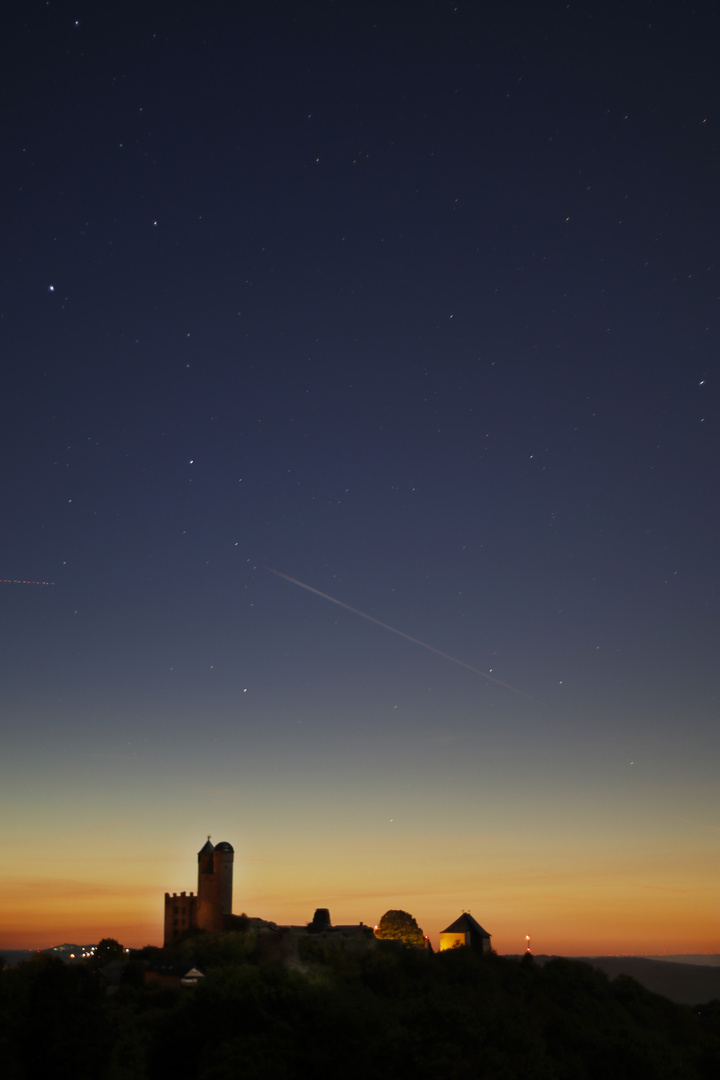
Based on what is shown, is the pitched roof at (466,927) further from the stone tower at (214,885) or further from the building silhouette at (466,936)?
the stone tower at (214,885)

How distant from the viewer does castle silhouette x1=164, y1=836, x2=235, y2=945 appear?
11406 cm

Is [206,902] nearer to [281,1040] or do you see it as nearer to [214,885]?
[214,885]

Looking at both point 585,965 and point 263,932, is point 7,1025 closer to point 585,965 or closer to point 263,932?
point 263,932

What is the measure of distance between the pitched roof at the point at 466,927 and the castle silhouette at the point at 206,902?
2825cm

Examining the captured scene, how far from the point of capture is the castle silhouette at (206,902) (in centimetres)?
11406

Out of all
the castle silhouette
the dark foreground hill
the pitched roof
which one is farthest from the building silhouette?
the dark foreground hill

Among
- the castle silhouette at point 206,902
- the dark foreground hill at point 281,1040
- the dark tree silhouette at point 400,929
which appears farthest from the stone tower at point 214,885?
the dark foreground hill at point 281,1040

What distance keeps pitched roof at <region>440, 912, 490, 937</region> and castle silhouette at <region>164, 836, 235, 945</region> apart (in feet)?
92.7

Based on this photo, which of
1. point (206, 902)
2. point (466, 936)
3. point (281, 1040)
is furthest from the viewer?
point (206, 902)

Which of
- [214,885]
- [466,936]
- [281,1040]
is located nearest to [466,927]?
[466,936]

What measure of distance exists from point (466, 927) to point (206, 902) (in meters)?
33.5

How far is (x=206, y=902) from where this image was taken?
380 feet

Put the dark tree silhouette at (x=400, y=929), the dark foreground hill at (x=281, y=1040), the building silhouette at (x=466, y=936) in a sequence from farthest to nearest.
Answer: the dark tree silhouette at (x=400, y=929), the building silhouette at (x=466, y=936), the dark foreground hill at (x=281, y=1040)

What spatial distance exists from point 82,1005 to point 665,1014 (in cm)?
7995
